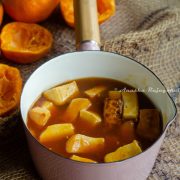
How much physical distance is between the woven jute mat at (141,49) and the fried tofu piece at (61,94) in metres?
0.11

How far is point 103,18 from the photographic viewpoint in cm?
129

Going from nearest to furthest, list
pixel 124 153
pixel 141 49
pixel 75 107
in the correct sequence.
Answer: pixel 124 153 < pixel 75 107 < pixel 141 49

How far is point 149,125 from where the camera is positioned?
0.89m

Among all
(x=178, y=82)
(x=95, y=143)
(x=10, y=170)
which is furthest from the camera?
(x=178, y=82)

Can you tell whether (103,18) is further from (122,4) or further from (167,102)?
(167,102)

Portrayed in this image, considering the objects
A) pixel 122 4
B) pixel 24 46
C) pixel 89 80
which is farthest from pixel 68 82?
pixel 122 4

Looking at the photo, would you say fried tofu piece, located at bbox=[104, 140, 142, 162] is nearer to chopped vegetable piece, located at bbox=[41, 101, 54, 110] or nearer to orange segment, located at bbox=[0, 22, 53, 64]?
chopped vegetable piece, located at bbox=[41, 101, 54, 110]

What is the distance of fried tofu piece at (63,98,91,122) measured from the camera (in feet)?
3.00

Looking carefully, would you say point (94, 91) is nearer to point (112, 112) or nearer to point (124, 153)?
point (112, 112)

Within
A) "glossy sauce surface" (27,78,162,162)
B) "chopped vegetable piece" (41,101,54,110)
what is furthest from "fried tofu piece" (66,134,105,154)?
"chopped vegetable piece" (41,101,54,110)

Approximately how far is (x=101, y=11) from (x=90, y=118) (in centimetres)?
51

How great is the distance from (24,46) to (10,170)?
0.42m

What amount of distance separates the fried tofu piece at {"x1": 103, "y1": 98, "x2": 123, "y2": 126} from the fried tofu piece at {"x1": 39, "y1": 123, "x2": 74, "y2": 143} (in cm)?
8

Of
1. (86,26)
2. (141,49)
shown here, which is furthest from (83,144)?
(141,49)
